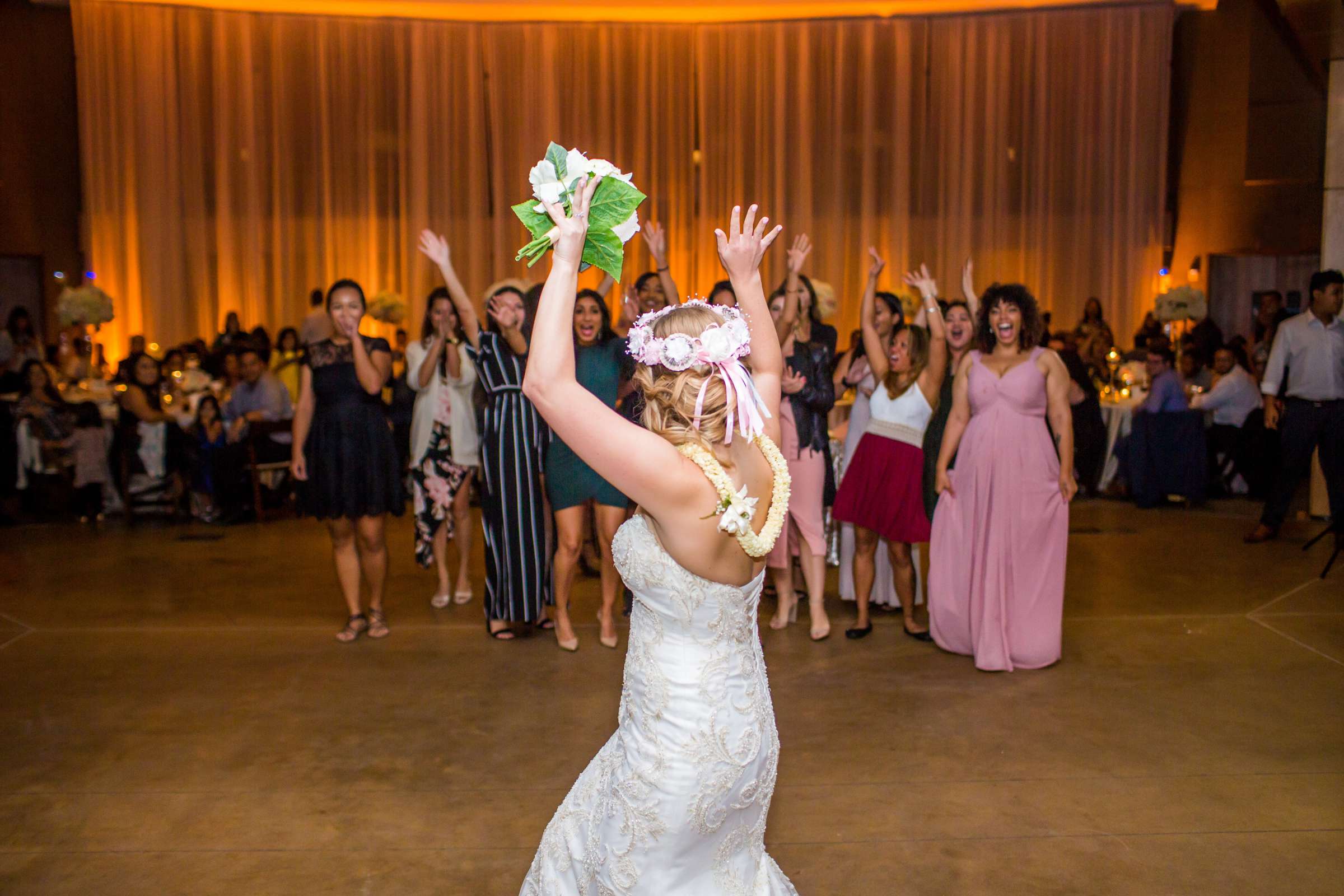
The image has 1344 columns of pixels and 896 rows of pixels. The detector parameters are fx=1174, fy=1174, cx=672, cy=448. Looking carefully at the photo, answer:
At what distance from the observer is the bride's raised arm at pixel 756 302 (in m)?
2.44

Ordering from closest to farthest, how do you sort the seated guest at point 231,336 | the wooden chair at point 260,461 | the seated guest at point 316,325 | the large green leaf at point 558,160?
the large green leaf at point 558,160 → the wooden chair at point 260,461 → the seated guest at point 231,336 → the seated guest at point 316,325

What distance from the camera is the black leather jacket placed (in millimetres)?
5215

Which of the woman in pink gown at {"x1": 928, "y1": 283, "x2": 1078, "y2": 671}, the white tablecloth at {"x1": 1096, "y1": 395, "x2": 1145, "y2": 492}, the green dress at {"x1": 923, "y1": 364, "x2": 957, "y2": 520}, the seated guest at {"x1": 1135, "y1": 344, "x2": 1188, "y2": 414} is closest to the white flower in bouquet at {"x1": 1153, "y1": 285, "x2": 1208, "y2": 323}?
the white tablecloth at {"x1": 1096, "y1": 395, "x2": 1145, "y2": 492}

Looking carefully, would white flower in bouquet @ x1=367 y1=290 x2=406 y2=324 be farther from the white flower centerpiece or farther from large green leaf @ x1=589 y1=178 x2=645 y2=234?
large green leaf @ x1=589 y1=178 x2=645 y2=234

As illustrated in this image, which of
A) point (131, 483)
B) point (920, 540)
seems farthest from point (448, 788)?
point (131, 483)

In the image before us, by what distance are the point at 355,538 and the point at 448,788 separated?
1987mm

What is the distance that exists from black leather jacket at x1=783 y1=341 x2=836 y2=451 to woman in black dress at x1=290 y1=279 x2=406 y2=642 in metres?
1.77

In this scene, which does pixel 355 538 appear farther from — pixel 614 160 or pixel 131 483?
pixel 614 160

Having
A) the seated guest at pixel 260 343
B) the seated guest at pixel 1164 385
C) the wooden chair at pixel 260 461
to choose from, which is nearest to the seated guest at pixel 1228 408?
the seated guest at pixel 1164 385

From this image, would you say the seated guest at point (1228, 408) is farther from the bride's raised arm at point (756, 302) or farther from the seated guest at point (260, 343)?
the bride's raised arm at point (756, 302)

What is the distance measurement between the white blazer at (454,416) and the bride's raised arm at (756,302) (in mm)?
3543

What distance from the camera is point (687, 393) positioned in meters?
2.09

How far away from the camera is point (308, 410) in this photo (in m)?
5.09

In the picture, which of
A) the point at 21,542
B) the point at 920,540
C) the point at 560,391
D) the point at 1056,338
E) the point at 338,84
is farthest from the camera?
the point at 338,84
